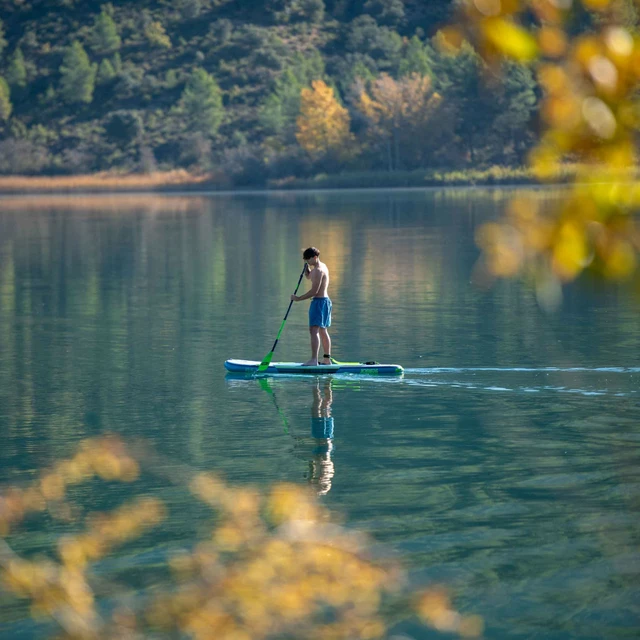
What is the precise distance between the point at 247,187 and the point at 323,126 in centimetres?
861

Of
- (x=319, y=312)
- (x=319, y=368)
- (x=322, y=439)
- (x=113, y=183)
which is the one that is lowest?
(x=322, y=439)

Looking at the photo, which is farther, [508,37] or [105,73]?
[105,73]

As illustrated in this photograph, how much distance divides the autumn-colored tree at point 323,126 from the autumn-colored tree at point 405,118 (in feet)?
7.29

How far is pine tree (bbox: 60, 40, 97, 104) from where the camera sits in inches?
5738

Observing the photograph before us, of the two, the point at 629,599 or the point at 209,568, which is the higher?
the point at 209,568

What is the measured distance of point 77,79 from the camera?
14612 centimetres

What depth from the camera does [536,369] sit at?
15.4 meters

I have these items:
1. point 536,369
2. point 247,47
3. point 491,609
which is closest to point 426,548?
point 491,609

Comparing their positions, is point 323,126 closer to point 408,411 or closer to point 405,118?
point 405,118

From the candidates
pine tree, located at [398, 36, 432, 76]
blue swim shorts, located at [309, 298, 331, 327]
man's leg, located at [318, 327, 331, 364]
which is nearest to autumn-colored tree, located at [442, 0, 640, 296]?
man's leg, located at [318, 327, 331, 364]

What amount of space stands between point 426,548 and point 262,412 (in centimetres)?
528

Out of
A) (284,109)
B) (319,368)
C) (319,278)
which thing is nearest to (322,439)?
(319,368)

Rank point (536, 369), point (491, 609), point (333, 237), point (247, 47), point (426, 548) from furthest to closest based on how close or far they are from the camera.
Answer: point (247, 47)
point (333, 237)
point (536, 369)
point (426, 548)
point (491, 609)

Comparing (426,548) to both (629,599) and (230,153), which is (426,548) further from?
(230,153)
